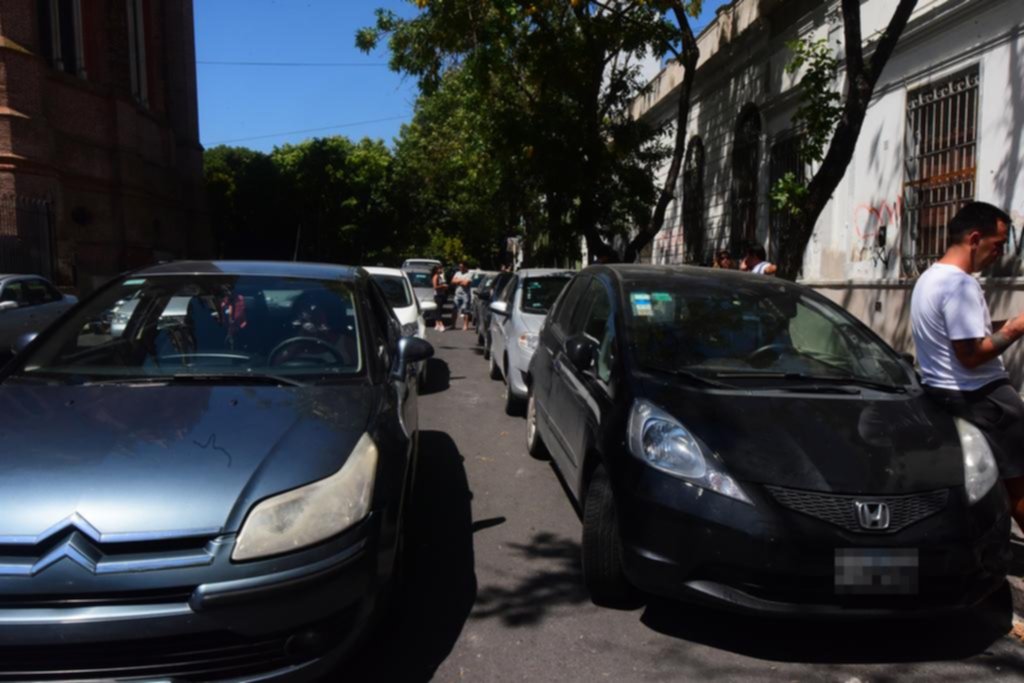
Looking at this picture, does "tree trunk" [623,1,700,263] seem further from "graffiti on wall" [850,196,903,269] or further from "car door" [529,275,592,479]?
"car door" [529,275,592,479]

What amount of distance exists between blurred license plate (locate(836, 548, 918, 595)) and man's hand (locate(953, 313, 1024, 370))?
1173 millimetres

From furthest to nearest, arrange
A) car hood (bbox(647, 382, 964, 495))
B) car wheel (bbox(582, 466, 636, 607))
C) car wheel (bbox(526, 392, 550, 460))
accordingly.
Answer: car wheel (bbox(526, 392, 550, 460))
car wheel (bbox(582, 466, 636, 607))
car hood (bbox(647, 382, 964, 495))

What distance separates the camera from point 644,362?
13.2ft

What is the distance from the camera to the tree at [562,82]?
12.1 metres

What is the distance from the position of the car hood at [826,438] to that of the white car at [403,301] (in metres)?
6.46

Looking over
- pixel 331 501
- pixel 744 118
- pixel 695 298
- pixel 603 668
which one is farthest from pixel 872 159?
pixel 331 501

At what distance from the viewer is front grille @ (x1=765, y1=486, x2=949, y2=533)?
308 centimetres

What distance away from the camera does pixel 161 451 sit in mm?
2793

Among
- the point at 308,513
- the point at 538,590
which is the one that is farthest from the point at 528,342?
the point at 308,513

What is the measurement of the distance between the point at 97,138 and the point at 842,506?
909 inches

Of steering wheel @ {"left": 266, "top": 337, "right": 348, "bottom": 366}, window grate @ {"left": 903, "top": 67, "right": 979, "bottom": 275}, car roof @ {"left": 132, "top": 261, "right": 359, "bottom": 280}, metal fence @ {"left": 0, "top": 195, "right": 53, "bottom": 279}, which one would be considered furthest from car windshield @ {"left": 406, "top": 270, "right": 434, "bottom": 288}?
steering wheel @ {"left": 266, "top": 337, "right": 348, "bottom": 366}

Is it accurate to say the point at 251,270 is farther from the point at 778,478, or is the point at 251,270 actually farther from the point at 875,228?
the point at 875,228

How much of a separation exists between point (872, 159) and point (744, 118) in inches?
187

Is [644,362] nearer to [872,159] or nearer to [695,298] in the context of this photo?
[695,298]
